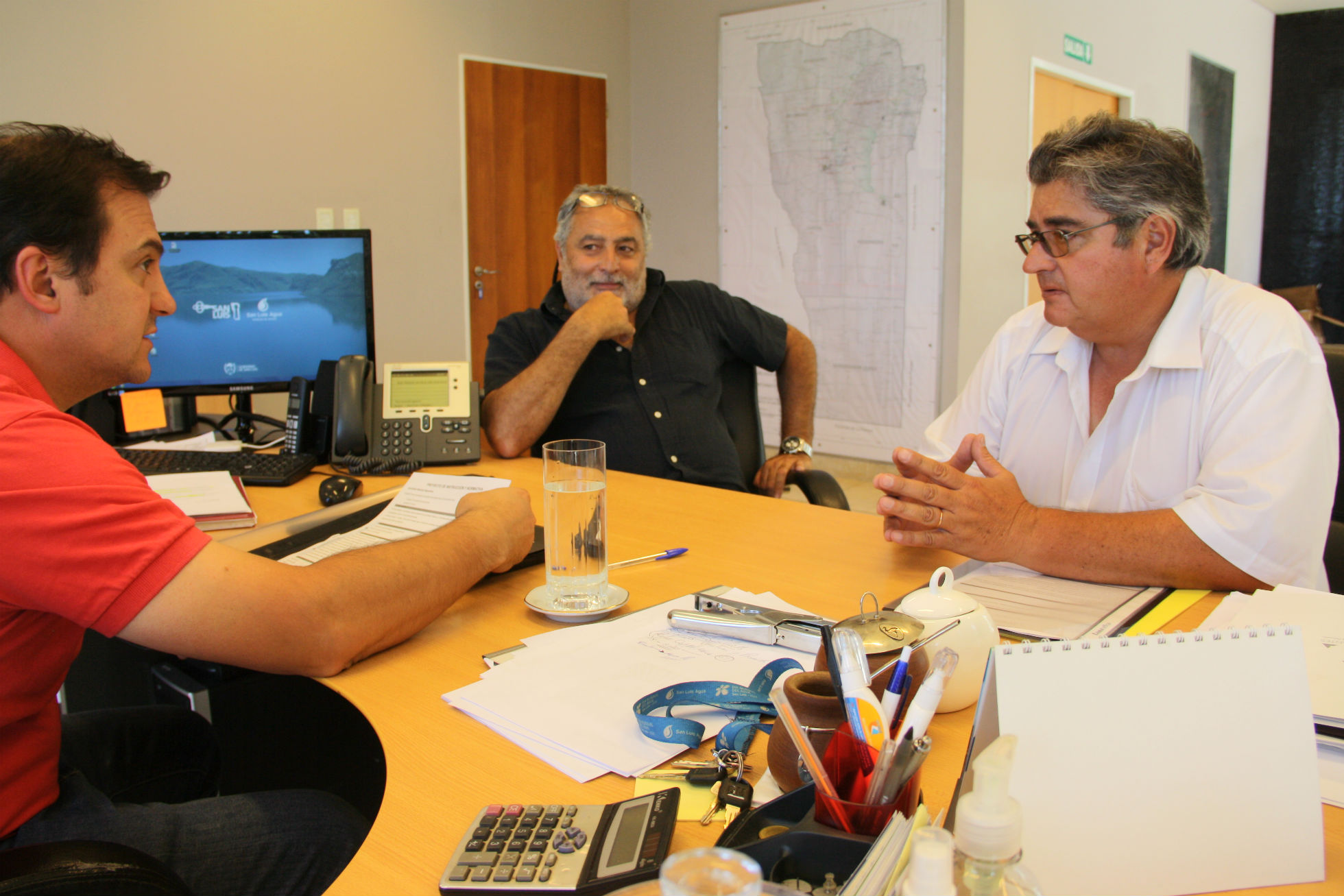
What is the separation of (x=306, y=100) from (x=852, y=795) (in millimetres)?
4426

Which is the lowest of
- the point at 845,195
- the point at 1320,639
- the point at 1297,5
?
the point at 1320,639

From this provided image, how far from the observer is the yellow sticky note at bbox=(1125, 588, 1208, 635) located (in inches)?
44.8

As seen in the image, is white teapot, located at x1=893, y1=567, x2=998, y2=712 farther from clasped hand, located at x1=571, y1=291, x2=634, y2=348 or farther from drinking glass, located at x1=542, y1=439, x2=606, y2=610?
clasped hand, located at x1=571, y1=291, x2=634, y2=348

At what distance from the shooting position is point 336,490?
1.87 m

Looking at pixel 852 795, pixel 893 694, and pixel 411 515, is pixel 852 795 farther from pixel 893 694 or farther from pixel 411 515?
pixel 411 515

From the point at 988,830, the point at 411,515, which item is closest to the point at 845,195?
the point at 411,515

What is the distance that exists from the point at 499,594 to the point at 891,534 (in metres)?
0.58

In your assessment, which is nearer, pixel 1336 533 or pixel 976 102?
pixel 1336 533

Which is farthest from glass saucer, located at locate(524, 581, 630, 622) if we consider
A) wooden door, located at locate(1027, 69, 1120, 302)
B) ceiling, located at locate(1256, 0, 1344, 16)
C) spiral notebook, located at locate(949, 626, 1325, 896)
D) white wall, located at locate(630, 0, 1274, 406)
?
ceiling, located at locate(1256, 0, 1344, 16)

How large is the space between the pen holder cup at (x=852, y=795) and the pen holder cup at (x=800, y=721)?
7 centimetres

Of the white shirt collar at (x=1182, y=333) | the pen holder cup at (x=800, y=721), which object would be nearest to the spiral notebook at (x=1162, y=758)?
the pen holder cup at (x=800, y=721)

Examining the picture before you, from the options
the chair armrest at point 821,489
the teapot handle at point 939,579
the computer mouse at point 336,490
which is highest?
the teapot handle at point 939,579

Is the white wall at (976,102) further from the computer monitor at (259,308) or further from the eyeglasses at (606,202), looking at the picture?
the computer monitor at (259,308)

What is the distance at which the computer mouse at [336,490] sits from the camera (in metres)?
1.86
